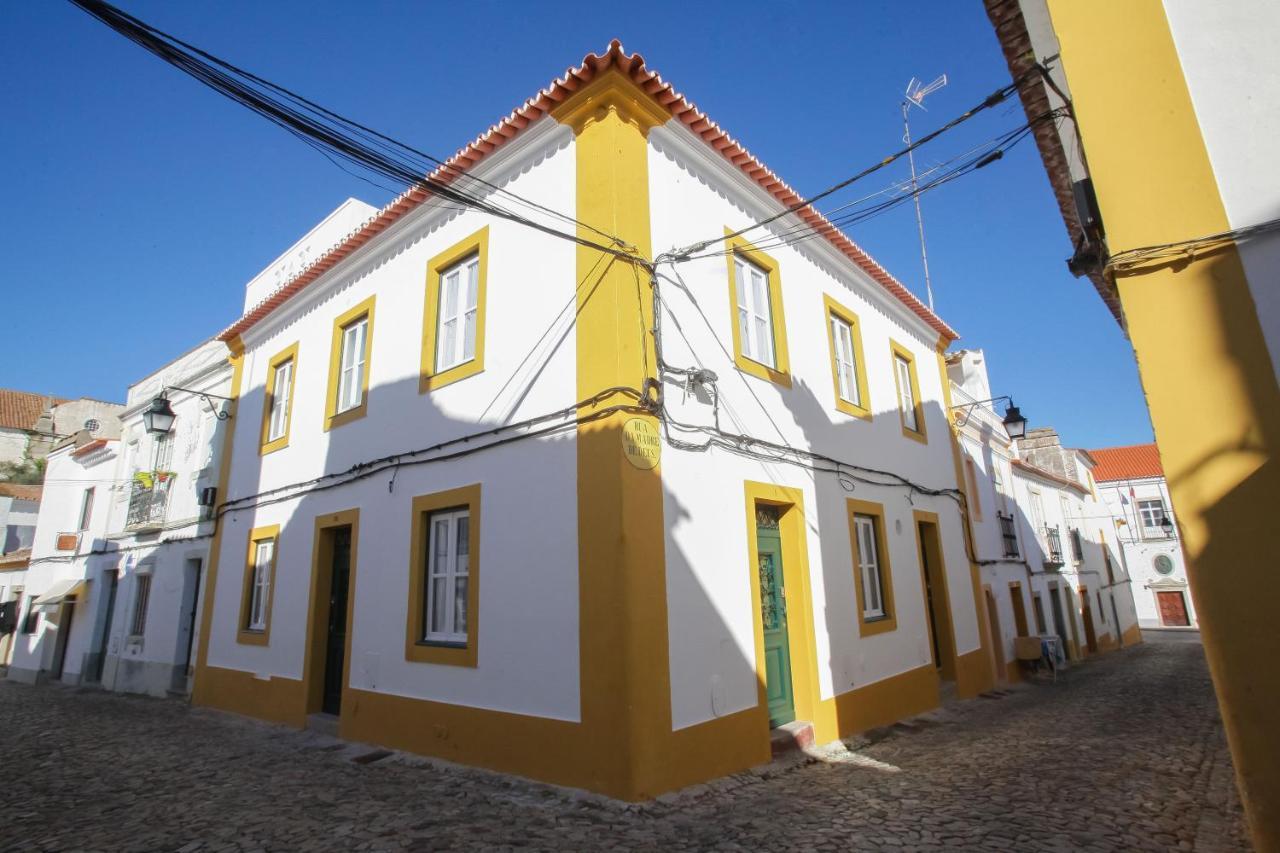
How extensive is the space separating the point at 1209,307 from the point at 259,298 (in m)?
14.2

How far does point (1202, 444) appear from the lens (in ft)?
11.1

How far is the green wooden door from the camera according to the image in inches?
256

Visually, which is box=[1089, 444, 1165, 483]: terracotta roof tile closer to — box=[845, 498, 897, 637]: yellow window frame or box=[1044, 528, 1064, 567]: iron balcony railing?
box=[1044, 528, 1064, 567]: iron balcony railing

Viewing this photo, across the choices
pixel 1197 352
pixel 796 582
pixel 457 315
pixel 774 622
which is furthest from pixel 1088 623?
pixel 457 315

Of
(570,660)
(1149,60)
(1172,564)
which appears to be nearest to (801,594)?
(570,660)

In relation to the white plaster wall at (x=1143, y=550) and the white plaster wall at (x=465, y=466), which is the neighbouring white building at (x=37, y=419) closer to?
the white plaster wall at (x=465, y=466)

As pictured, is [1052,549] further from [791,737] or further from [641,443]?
[641,443]

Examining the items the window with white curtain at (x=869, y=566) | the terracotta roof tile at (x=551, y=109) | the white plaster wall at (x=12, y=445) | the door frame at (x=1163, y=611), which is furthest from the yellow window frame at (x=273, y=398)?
the door frame at (x=1163, y=611)

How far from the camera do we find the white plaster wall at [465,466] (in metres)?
5.58

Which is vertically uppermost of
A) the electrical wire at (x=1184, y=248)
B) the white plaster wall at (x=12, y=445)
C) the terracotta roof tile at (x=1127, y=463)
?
the white plaster wall at (x=12, y=445)

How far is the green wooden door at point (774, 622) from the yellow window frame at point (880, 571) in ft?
4.26

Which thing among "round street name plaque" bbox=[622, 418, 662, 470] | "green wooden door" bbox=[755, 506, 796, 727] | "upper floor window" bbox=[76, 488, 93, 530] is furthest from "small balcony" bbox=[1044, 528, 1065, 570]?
"upper floor window" bbox=[76, 488, 93, 530]

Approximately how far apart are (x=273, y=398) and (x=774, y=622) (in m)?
8.14

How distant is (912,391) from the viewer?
10.7 m
